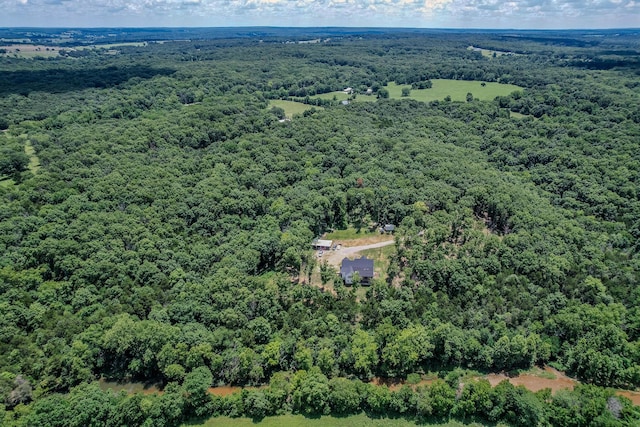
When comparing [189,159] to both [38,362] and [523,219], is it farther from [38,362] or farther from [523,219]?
[523,219]

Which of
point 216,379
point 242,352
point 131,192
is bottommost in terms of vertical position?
point 216,379

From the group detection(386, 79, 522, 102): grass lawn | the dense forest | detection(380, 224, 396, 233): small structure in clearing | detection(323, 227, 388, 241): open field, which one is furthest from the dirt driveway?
detection(386, 79, 522, 102): grass lawn

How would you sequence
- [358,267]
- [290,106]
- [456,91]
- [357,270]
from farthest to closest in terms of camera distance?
[456,91] < [290,106] < [358,267] < [357,270]

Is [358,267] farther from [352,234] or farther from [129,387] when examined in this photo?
[129,387]

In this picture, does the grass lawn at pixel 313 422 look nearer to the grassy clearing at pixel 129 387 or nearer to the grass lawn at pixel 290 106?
the grassy clearing at pixel 129 387

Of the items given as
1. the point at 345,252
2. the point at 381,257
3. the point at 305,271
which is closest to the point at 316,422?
the point at 305,271

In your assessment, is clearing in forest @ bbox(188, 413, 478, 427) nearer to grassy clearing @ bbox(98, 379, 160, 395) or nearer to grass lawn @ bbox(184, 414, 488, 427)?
grass lawn @ bbox(184, 414, 488, 427)

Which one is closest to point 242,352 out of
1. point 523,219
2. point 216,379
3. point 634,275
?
point 216,379

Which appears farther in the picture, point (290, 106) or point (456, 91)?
point (456, 91)
